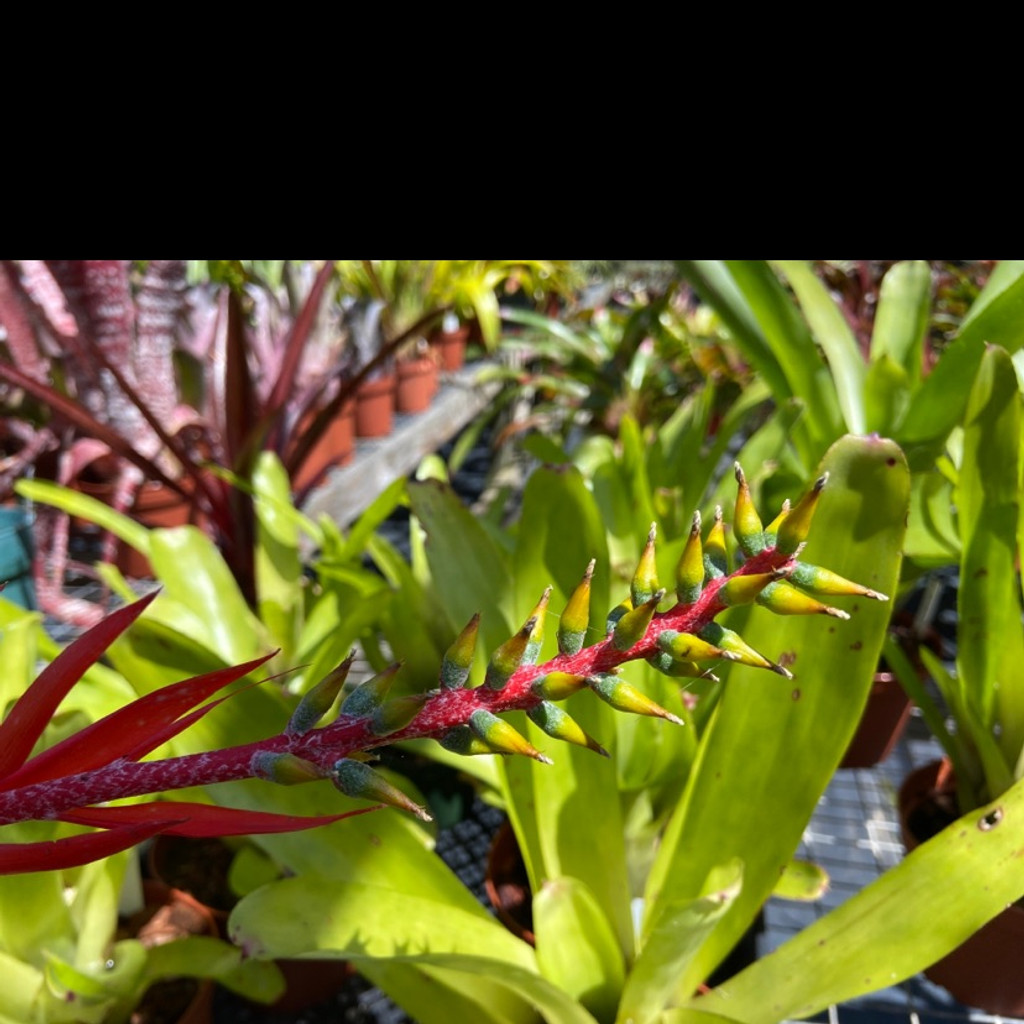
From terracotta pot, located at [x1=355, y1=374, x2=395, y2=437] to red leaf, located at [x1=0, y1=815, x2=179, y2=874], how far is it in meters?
1.49

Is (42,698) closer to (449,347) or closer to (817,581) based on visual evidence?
(817,581)

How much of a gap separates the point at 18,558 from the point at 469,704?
82 centimetres

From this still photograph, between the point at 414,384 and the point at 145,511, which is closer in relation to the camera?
the point at 145,511

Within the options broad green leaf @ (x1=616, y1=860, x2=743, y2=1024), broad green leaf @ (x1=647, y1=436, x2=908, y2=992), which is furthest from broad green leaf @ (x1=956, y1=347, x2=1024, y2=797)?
broad green leaf @ (x1=616, y1=860, x2=743, y2=1024)

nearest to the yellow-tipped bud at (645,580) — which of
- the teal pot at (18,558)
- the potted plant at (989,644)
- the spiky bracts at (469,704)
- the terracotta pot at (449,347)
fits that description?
the spiky bracts at (469,704)

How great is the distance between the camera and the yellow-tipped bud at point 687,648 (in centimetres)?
13

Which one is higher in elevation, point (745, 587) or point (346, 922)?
point (745, 587)

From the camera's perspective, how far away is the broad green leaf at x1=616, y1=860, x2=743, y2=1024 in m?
0.36

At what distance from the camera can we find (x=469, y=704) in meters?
0.13

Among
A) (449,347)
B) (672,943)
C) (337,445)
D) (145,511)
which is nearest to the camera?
(672,943)

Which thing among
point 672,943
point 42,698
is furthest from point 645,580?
point 672,943

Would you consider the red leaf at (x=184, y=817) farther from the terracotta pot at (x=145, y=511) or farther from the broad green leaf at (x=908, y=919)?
the terracotta pot at (x=145, y=511)

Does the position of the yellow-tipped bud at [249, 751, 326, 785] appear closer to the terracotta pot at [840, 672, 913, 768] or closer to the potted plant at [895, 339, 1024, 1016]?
the potted plant at [895, 339, 1024, 1016]
